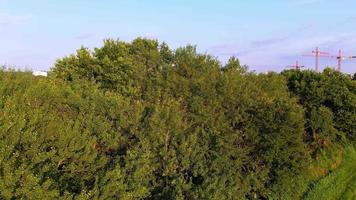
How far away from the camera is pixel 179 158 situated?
22.3 m

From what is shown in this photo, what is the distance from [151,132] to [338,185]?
42.0 feet

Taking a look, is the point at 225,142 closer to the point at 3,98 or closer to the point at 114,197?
the point at 114,197

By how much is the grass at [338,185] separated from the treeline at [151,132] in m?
0.74

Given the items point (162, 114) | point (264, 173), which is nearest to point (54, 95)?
point (162, 114)

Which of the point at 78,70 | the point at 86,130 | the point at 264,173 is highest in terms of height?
the point at 78,70

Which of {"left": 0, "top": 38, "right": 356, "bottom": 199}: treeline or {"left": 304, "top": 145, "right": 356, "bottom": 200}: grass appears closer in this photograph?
{"left": 0, "top": 38, "right": 356, "bottom": 199}: treeline

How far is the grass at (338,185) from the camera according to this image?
2919 centimetres

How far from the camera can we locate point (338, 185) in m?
31.0

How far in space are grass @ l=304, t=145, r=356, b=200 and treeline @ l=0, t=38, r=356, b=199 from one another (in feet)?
2.41

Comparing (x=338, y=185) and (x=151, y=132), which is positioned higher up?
(x=151, y=132)

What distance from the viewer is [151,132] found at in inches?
878

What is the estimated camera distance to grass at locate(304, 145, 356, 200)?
2919 cm

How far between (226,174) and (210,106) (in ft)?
12.5

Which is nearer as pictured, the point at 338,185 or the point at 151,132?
the point at 151,132
